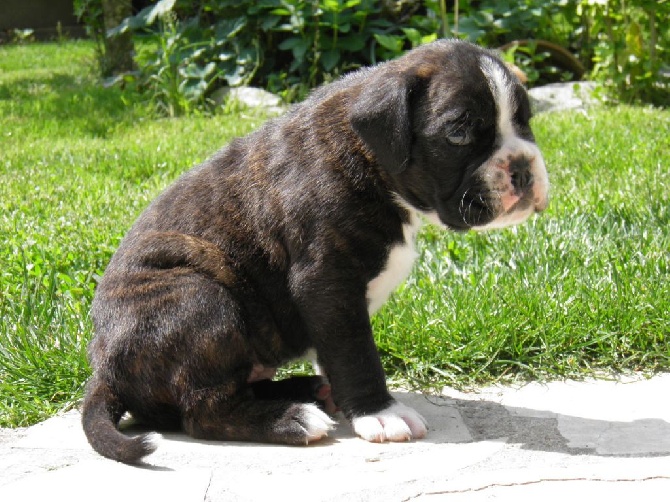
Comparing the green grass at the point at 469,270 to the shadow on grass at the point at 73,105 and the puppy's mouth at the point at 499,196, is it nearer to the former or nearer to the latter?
the puppy's mouth at the point at 499,196

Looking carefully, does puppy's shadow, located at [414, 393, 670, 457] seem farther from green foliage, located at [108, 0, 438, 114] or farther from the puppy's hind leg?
green foliage, located at [108, 0, 438, 114]

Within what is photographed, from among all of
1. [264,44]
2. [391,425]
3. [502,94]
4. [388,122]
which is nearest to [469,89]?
[502,94]

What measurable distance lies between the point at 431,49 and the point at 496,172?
55 cm

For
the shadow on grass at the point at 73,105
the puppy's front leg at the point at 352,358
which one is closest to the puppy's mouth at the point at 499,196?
the puppy's front leg at the point at 352,358

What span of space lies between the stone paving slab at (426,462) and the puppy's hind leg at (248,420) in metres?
0.05

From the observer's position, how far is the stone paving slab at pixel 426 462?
274cm

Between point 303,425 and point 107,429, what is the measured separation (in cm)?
63

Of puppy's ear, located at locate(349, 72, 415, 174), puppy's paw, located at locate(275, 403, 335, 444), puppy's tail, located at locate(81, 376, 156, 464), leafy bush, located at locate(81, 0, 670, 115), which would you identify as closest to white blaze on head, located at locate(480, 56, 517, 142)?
puppy's ear, located at locate(349, 72, 415, 174)

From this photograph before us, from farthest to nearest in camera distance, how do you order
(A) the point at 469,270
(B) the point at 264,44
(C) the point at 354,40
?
(B) the point at 264,44 → (C) the point at 354,40 → (A) the point at 469,270

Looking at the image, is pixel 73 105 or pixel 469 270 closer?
pixel 469 270

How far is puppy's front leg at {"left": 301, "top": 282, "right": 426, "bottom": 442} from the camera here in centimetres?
320

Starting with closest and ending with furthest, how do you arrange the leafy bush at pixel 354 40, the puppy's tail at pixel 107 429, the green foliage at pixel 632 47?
the puppy's tail at pixel 107 429 < the green foliage at pixel 632 47 < the leafy bush at pixel 354 40

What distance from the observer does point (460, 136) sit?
3.15 meters

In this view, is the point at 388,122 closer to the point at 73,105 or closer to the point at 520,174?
the point at 520,174
